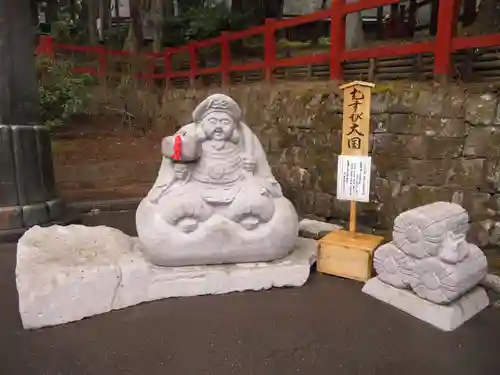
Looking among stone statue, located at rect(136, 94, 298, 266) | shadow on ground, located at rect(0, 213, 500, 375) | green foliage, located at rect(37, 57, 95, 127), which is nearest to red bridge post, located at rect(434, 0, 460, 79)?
stone statue, located at rect(136, 94, 298, 266)

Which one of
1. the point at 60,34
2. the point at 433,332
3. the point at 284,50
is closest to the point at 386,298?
the point at 433,332

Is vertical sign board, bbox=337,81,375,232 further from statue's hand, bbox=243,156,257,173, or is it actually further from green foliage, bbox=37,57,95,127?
green foliage, bbox=37,57,95,127

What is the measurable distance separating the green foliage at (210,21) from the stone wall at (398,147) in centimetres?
457

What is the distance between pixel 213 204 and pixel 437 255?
1.55 meters

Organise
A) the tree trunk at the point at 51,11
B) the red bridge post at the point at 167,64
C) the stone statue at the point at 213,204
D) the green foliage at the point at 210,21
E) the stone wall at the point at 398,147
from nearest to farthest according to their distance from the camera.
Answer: the stone statue at the point at 213,204 < the stone wall at the point at 398,147 < the green foliage at the point at 210,21 < the red bridge post at the point at 167,64 < the tree trunk at the point at 51,11

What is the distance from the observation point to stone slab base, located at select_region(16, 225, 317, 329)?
290 centimetres

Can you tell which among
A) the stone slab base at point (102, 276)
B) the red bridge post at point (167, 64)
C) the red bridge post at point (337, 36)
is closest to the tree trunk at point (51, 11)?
the red bridge post at point (167, 64)

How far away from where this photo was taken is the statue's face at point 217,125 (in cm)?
347

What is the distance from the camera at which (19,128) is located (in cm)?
472

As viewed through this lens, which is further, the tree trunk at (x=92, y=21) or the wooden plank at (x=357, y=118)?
the tree trunk at (x=92, y=21)

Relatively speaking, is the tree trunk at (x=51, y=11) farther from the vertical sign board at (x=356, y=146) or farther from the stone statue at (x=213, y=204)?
the vertical sign board at (x=356, y=146)

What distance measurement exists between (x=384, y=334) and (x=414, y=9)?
27.1ft

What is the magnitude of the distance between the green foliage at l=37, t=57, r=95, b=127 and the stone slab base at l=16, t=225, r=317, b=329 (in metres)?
6.52

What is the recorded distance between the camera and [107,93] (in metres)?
11.1
